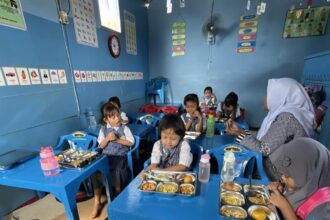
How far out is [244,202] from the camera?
82 centimetres

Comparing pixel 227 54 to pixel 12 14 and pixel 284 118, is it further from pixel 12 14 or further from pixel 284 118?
pixel 12 14

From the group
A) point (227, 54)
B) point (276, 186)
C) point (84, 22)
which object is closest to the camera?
point (276, 186)

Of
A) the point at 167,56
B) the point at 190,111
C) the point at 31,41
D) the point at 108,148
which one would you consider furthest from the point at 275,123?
the point at 167,56

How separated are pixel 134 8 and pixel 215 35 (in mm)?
1946

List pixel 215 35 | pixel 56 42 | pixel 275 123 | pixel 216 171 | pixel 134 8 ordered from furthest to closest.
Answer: pixel 215 35 < pixel 134 8 < pixel 56 42 < pixel 216 171 < pixel 275 123

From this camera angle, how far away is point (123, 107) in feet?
11.5

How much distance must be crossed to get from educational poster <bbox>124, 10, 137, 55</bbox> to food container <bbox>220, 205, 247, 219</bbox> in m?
3.46

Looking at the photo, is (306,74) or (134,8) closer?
(306,74)

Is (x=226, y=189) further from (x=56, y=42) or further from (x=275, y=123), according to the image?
(x=56, y=42)

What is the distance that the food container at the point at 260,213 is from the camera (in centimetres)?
73

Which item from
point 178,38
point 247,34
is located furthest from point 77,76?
point 247,34

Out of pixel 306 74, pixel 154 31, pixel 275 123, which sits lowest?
pixel 275 123

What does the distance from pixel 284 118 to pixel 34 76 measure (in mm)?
2400

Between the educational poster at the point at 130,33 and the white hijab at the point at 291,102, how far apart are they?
2.97 m
